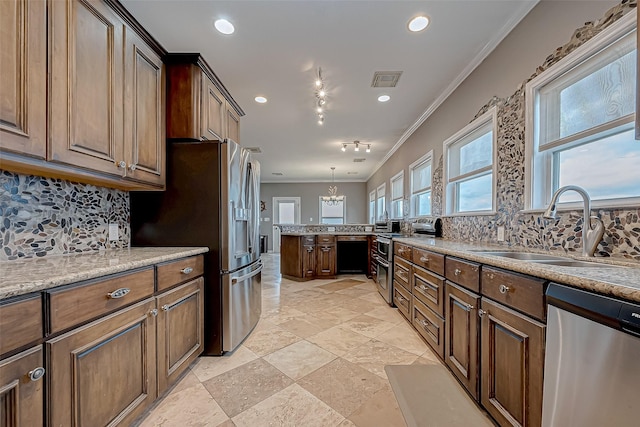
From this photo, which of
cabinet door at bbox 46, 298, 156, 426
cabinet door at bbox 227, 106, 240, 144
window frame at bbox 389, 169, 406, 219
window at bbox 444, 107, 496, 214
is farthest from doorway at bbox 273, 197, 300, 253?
cabinet door at bbox 46, 298, 156, 426

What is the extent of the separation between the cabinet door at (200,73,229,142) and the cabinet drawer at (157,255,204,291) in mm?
1115

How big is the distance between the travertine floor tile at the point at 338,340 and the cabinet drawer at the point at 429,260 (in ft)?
2.95

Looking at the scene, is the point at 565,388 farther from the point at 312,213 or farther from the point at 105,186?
the point at 312,213

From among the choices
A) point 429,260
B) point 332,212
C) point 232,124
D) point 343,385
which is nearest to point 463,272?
point 429,260

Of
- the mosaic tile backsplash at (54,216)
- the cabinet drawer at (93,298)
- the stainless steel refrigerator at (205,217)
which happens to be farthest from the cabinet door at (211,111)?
the cabinet drawer at (93,298)

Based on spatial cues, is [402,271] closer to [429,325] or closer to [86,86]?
[429,325]

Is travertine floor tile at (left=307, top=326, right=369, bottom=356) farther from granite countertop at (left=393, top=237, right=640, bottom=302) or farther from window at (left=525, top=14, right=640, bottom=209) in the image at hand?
window at (left=525, top=14, right=640, bottom=209)

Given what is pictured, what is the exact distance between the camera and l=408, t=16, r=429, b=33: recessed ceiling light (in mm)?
1993

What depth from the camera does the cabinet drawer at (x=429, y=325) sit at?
2.00m

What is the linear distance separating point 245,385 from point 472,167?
2.96m

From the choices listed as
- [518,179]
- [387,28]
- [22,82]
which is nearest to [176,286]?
[22,82]

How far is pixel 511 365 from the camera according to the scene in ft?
4.00

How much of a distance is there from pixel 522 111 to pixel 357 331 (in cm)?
242

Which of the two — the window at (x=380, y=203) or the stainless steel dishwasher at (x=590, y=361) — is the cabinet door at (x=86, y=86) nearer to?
the stainless steel dishwasher at (x=590, y=361)
